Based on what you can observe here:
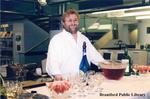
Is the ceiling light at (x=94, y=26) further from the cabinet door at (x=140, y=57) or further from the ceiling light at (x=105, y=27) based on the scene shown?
the cabinet door at (x=140, y=57)

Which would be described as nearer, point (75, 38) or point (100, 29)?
point (75, 38)

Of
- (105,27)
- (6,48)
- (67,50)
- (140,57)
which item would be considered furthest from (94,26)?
(67,50)

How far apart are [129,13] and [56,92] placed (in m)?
4.09

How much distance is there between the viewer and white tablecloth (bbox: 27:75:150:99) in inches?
62.9

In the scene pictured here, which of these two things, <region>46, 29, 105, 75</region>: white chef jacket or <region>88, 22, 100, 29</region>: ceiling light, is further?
<region>88, 22, 100, 29</region>: ceiling light

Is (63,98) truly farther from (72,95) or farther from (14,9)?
(14,9)

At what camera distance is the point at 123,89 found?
5.77 feet

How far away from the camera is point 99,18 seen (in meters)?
7.42

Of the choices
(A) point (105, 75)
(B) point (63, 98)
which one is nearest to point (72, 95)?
(B) point (63, 98)

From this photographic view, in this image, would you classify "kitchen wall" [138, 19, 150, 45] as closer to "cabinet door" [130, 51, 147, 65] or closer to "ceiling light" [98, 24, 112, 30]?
"ceiling light" [98, 24, 112, 30]

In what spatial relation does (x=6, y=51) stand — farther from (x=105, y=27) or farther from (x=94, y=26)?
(x=105, y=27)

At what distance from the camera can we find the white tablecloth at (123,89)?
1598 millimetres

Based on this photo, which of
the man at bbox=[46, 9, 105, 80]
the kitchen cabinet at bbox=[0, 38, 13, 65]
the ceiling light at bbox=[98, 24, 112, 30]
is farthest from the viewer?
the ceiling light at bbox=[98, 24, 112, 30]

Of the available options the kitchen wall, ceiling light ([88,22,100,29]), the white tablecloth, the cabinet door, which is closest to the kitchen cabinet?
ceiling light ([88,22,100,29])
